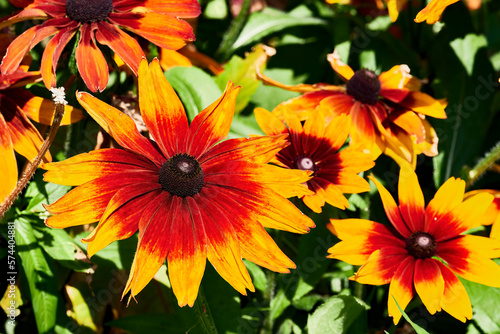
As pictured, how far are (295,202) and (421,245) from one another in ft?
0.80

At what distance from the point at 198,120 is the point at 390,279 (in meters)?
0.43

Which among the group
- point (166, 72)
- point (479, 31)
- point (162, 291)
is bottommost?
point (162, 291)

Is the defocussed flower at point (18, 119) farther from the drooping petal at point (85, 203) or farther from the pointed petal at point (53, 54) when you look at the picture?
the drooping petal at point (85, 203)

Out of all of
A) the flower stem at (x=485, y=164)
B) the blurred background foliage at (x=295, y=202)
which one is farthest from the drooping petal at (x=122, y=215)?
the flower stem at (x=485, y=164)

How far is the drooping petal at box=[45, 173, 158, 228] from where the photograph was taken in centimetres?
84

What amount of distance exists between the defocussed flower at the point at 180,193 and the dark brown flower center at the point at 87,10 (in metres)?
0.23

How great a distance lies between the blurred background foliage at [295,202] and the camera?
1138mm

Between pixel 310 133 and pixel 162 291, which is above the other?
pixel 310 133

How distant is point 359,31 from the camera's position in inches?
66.2

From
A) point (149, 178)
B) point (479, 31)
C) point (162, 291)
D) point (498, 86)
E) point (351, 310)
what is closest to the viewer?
point (149, 178)

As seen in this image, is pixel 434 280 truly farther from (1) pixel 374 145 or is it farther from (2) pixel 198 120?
(2) pixel 198 120

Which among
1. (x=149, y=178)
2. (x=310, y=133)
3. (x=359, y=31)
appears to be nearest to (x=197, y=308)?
(x=149, y=178)

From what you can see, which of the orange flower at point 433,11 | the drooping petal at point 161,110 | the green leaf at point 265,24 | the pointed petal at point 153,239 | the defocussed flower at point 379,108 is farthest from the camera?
the green leaf at point 265,24

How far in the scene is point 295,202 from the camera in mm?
1132
